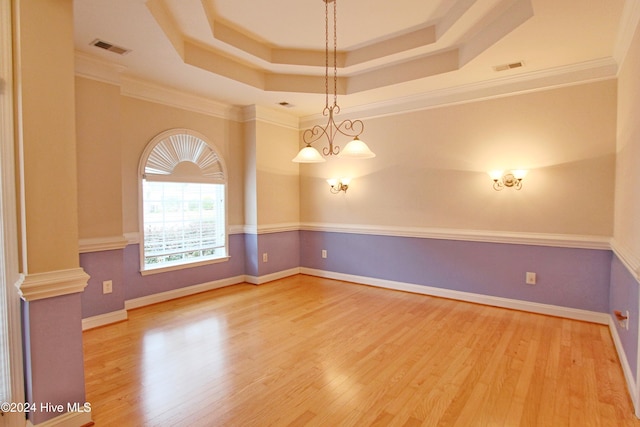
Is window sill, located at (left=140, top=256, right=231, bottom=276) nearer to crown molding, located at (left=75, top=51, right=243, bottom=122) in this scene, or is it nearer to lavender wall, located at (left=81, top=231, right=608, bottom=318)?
lavender wall, located at (left=81, top=231, right=608, bottom=318)

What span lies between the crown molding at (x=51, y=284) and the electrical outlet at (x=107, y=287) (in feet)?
5.83

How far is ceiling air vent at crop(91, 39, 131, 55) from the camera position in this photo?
9.82 feet

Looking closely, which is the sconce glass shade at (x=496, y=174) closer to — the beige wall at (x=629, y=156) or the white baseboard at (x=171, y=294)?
the beige wall at (x=629, y=156)

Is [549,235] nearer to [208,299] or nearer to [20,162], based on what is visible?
[208,299]

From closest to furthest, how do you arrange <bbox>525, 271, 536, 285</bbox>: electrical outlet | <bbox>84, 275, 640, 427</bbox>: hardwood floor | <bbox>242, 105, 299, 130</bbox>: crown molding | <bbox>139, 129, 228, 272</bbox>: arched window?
1. <bbox>84, 275, 640, 427</bbox>: hardwood floor
2. <bbox>525, 271, 536, 285</bbox>: electrical outlet
3. <bbox>139, 129, 228, 272</bbox>: arched window
4. <bbox>242, 105, 299, 130</bbox>: crown molding

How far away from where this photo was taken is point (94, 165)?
134 inches

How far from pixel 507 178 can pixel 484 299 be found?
1499 mm

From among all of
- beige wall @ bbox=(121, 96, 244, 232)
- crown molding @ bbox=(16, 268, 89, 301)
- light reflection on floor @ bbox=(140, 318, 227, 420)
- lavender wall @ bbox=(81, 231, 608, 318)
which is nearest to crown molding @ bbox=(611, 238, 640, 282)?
lavender wall @ bbox=(81, 231, 608, 318)

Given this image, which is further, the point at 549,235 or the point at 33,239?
the point at 549,235

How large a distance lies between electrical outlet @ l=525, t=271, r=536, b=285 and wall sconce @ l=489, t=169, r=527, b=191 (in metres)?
1.00

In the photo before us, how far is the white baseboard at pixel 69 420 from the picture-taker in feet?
6.06

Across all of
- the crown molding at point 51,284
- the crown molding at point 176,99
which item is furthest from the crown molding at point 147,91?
the crown molding at point 51,284

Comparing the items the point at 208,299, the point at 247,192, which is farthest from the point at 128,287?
the point at 247,192

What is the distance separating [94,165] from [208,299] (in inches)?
82.0
